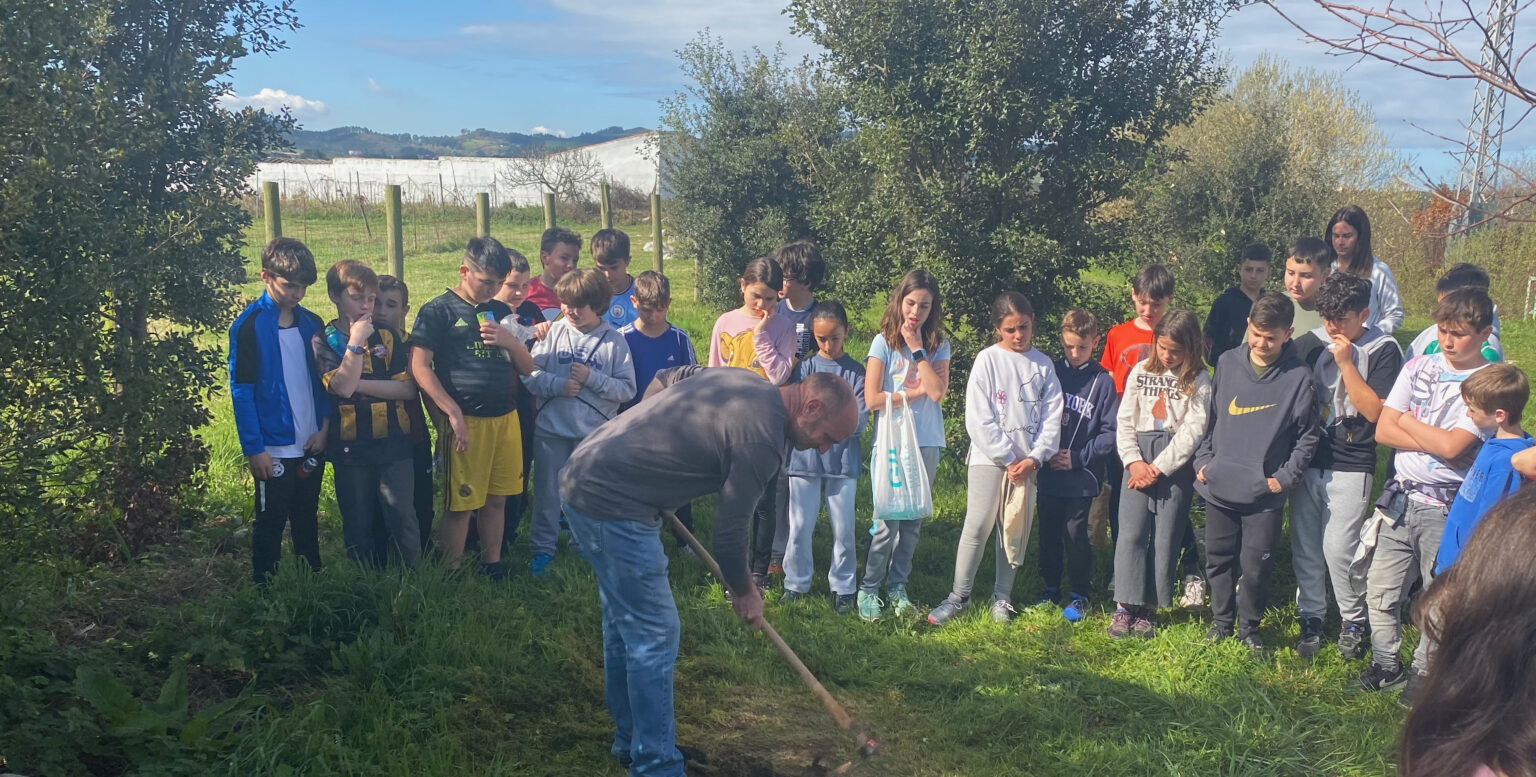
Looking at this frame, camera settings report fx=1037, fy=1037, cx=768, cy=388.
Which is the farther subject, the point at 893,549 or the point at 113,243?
the point at 893,549

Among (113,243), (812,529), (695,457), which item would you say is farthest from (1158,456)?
(113,243)

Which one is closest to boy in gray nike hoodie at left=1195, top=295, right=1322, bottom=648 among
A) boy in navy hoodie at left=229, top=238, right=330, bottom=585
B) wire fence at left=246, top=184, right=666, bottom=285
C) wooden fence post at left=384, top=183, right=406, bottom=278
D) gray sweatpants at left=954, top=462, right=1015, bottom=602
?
gray sweatpants at left=954, top=462, right=1015, bottom=602

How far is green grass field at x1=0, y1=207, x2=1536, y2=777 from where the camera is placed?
379cm

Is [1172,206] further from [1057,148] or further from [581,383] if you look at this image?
[581,383]

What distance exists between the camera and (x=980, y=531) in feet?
18.6

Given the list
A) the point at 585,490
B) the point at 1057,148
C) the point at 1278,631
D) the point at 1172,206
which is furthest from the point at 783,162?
the point at 585,490

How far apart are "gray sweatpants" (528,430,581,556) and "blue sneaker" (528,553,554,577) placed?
0.04 m

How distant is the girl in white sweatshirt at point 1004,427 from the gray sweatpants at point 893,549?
0.84 feet

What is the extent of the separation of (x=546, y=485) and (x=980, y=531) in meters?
2.48

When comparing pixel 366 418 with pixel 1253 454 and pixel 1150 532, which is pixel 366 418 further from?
pixel 1253 454

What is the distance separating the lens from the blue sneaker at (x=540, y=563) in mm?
5852

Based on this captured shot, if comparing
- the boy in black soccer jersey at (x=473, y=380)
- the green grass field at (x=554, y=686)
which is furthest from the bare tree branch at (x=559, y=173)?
the green grass field at (x=554, y=686)

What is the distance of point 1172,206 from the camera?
1551 centimetres

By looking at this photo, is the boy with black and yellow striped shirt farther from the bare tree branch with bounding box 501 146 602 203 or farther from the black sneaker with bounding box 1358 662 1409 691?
the bare tree branch with bounding box 501 146 602 203
